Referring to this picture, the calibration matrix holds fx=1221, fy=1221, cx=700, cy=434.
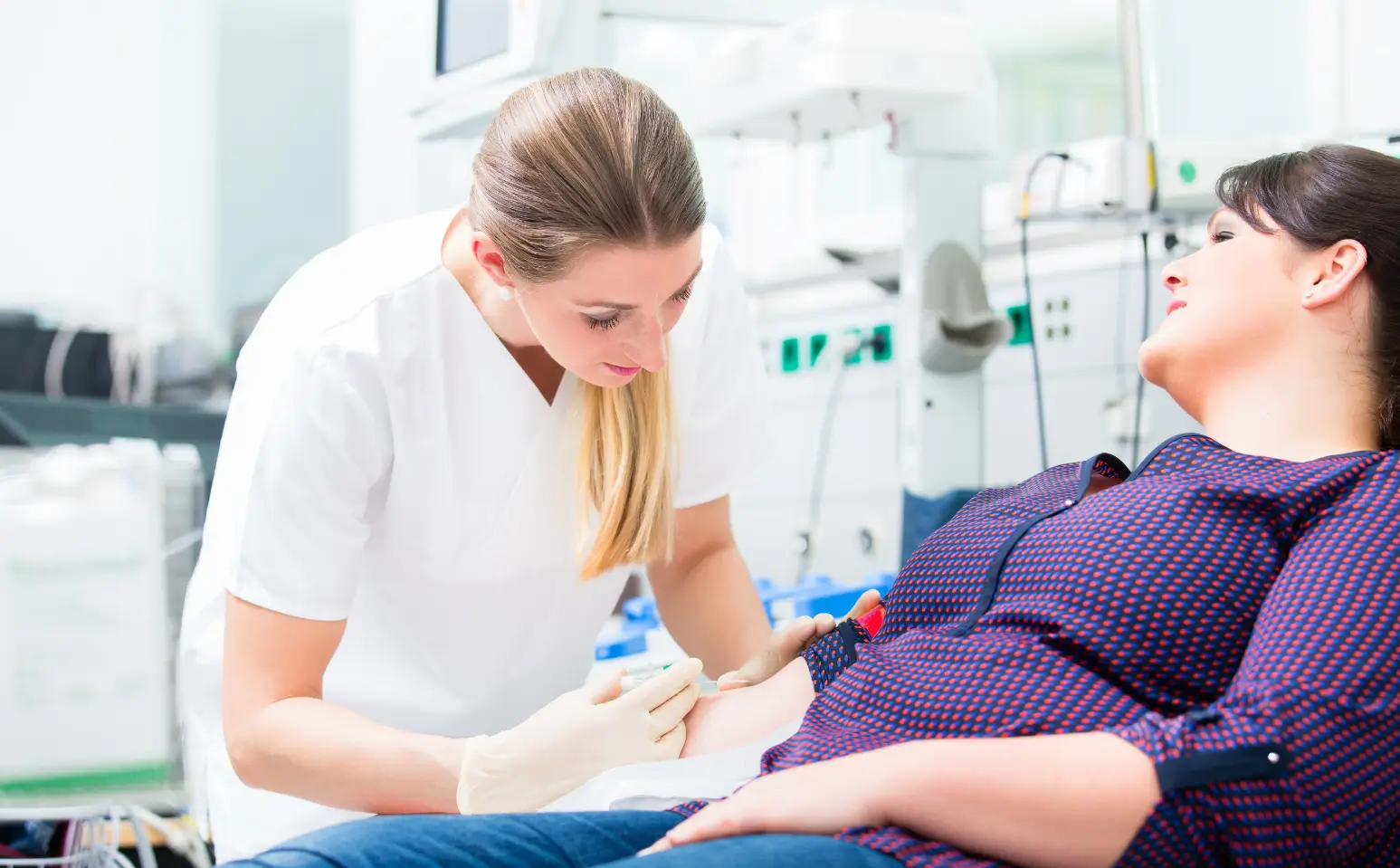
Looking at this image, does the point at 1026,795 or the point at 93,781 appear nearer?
the point at 1026,795

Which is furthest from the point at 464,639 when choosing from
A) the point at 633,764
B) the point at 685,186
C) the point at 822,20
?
the point at 822,20

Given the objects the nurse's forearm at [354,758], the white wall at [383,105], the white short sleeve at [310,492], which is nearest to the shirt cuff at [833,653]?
the nurse's forearm at [354,758]

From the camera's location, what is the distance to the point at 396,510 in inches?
50.8

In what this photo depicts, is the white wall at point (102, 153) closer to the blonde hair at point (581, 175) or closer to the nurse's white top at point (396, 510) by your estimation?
the nurse's white top at point (396, 510)

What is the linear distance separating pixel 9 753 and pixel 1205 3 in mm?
2605

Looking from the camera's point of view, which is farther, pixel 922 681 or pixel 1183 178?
pixel 1183 178

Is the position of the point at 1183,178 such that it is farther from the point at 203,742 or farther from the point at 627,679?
the point at 203,742

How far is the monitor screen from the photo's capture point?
6.33ft

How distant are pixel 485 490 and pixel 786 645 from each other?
1.20 feet

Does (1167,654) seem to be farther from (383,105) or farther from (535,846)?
(383,105)

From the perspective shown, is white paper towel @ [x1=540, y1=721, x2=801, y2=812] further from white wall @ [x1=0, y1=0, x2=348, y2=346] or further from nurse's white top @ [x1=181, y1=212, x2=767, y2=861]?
white wall @ [x1=0, y1=0, x2=348, y2=346]

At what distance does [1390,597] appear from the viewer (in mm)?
850

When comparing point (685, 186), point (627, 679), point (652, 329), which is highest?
point (685, 186)

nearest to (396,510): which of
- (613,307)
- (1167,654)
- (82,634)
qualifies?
(613,307)
